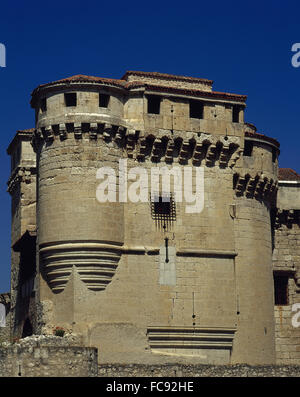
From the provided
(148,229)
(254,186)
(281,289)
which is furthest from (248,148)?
(281,289)

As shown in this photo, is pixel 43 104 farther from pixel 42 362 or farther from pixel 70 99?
pixel 42 362

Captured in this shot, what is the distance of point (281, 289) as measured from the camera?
54.5 metres

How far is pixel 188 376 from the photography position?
135 feet

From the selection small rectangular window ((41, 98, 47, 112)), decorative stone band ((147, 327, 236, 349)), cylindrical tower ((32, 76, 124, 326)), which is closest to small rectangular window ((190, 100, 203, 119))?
cylindrical tower ((32, 76, 124, 326))

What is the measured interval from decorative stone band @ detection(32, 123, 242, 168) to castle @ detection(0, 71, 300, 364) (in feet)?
0.14

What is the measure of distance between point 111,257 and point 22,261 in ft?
31.7

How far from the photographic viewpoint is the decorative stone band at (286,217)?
54.6m

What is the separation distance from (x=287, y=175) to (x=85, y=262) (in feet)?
51.4

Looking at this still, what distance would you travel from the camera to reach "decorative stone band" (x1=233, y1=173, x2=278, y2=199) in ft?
160

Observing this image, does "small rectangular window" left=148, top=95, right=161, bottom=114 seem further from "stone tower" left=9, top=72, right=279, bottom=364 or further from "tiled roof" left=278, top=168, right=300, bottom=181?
"tiled roof" left=278, top=168, right=300, bottom=181

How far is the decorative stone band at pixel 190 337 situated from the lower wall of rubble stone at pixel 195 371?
3.69 m
